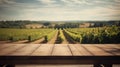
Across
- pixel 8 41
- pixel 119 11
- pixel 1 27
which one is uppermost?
pixel 119 11

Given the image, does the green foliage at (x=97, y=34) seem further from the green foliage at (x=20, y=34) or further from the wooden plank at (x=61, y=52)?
the wooden plank at (x=61, y=52)

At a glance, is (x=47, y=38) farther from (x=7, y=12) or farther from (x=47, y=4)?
(x=7, y=12)

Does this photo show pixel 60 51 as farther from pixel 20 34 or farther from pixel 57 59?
pixel 20 34

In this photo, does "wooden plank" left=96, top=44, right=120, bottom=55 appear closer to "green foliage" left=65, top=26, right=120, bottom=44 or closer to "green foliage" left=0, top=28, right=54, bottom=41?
"green foliage" left=65, top=26, right=120, bottom=44

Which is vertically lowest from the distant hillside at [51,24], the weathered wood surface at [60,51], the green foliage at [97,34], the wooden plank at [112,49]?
the green foliage at [97,34]

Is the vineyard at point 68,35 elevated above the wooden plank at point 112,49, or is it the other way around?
the wooden plank at point 112,49

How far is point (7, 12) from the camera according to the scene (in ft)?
12.8

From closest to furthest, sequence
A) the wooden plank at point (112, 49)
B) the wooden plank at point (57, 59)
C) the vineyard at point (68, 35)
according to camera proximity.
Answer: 1. the wooden plank at point (57, 59)
2. the wooden plank at point (112, 49)
3. the vineyard at point (68, 35)

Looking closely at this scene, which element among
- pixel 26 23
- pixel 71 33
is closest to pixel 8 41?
pixel 26 23

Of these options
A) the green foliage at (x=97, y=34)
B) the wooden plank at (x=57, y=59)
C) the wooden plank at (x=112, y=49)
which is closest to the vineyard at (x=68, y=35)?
the green foliage at (x=97, y=34)

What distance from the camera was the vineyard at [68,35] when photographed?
12.8 feet

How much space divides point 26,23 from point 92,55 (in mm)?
2803

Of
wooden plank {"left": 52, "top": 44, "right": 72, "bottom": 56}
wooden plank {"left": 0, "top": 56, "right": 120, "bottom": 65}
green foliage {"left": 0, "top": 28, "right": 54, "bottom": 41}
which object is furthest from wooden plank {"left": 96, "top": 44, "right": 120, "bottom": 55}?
green foliage {"left": 0, "top": 28, "right": 54, "bottom": 41}

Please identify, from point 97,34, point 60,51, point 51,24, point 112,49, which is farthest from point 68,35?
point 60,51
